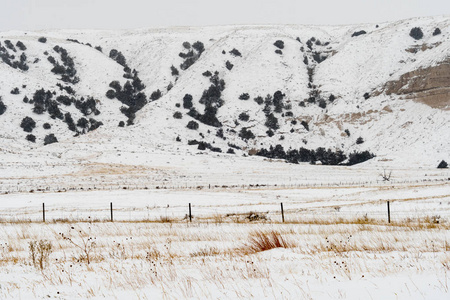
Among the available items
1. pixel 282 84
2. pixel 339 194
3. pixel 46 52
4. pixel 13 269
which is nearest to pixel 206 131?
pixel 282 84

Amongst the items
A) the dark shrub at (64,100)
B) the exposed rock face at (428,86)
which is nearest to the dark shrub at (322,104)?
the exposed rock face at (428,86)

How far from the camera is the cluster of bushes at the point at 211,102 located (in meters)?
92.2

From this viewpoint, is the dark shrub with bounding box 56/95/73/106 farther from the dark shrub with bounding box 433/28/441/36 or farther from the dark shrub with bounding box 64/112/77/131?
the dark shrub with bounding box 433/28/441/36

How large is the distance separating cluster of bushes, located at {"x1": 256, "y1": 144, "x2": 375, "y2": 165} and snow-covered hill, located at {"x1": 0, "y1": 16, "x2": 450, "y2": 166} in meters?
0.54

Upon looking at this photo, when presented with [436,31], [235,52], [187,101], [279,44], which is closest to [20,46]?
[187,101]

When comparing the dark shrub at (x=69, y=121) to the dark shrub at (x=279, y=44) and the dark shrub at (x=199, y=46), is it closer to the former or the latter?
the dark shrub at (x=199, y=46)

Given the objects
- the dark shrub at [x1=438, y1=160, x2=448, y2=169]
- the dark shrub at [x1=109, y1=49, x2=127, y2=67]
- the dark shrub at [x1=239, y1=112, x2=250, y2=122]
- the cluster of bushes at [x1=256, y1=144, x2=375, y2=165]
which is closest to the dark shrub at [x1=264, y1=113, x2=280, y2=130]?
the dark shrub at [x1=239, y1=112, x2=250, y2=122]

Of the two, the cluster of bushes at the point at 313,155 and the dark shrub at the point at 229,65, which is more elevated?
the dark shrub at the point at 229,65

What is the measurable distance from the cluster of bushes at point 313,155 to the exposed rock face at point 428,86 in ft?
61.8

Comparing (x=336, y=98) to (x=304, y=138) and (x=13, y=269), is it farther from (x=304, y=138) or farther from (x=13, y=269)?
(x=13, y=269)

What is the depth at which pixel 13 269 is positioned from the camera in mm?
8586

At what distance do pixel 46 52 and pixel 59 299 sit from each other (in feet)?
426

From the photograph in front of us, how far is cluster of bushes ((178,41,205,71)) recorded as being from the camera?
12131 centimetres

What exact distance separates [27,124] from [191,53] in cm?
5517
